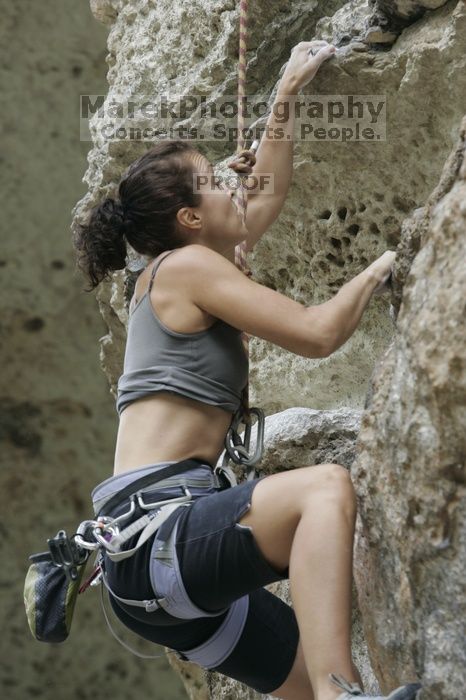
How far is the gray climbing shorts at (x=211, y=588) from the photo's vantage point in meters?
1.52

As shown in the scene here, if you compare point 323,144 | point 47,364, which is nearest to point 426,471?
point 323,144

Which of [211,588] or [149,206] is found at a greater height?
[149,206]

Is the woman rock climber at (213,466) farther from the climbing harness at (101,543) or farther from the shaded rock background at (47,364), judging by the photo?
the shaded rock background at (47,364)

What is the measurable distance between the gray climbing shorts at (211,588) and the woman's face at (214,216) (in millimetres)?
390

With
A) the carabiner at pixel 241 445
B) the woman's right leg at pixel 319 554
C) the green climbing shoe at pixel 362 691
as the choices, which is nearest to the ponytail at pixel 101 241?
the carabiner at pixel 241 445

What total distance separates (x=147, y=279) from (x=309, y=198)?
2.28 feet

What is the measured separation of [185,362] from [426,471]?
0.50m

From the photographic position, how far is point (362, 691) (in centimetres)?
137

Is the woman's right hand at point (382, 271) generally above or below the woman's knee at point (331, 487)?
above

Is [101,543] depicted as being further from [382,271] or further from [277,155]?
[277,155]

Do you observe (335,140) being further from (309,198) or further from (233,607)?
(233,607)

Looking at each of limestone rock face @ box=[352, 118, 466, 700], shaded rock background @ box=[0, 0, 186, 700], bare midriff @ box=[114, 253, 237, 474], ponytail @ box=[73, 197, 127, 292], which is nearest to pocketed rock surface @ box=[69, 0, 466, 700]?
limestone rock face @ box=[352, 118, 466, 700]

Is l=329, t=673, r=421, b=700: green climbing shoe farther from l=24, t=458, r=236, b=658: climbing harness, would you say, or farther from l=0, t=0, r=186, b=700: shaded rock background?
l=0, t=0, r=186, b=700: shaded rock background

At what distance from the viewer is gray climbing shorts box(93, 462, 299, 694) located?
4.98 feet
